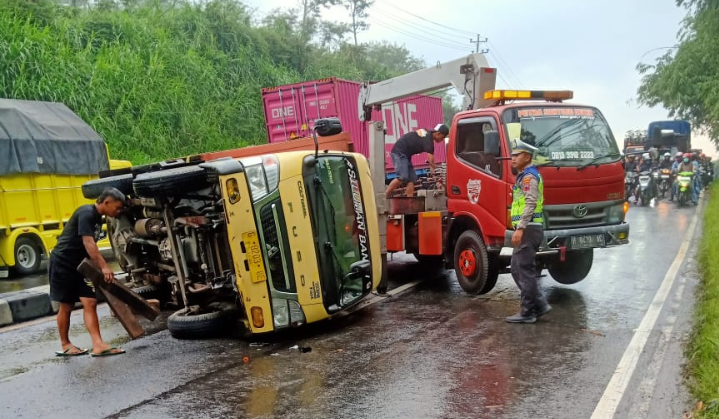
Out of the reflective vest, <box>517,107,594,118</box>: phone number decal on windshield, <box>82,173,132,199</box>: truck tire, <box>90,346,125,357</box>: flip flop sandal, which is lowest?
<box>90,346,125,357</box>: flip flop sandal

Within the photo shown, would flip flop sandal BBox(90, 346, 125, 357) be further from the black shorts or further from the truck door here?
the truck door

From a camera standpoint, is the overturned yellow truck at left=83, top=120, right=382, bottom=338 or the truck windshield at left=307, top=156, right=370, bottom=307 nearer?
the overturned yellow truck at left=83, top=120, right=382, bottom=338

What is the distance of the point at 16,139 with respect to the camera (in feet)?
36.5

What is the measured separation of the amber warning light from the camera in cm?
798

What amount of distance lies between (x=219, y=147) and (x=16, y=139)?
36.4 ft

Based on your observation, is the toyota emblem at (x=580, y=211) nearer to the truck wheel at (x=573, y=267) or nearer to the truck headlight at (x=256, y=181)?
the truck wheel at (x=573, y=267)

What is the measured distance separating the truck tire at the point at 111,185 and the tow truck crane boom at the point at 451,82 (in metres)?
4.42

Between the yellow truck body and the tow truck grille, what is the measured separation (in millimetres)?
8521

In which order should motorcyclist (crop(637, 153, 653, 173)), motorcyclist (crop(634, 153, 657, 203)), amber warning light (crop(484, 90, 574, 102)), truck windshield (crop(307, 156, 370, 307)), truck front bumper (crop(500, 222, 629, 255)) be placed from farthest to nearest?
motorcyclist (crop(637, 153, 653, 173)), motorcyclist (crop(634, 153, 657, 203)), amber warning light (crop(484, 90, 574, 102)), truck front bumper (crop(500, 222, 629, 255)), truck windshield (crop(307, 156, 370, 307))

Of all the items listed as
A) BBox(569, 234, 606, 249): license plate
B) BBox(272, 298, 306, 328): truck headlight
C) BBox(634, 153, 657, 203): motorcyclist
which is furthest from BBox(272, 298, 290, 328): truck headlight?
BBox(634, 153, 657, 203): motorcyclist

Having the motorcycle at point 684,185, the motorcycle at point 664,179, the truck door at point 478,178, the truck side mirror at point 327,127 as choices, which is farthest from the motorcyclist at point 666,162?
the truck side mirror at point 327,127

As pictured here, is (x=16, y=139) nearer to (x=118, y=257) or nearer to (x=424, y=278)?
(x=118, y=257)

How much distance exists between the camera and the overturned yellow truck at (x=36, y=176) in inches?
429

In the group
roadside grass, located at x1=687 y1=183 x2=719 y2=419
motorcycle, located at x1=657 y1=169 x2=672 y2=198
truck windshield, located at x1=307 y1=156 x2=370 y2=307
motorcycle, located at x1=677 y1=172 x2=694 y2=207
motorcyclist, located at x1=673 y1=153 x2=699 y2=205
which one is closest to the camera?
roadside grass, located at x1=687 y1=183 x2=719 y2=419
